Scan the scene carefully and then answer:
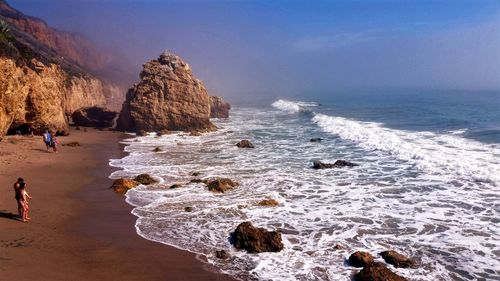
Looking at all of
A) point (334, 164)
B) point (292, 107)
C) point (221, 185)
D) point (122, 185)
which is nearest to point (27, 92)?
point (122, 185)

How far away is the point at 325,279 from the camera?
10.3 metres

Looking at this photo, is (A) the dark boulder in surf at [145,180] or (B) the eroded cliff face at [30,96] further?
(B) the eroded cliff face at [30,96]

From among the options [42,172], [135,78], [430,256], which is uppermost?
[135,78]

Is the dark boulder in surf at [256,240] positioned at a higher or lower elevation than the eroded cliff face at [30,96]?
lower

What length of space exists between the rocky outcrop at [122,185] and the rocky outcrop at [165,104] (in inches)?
862

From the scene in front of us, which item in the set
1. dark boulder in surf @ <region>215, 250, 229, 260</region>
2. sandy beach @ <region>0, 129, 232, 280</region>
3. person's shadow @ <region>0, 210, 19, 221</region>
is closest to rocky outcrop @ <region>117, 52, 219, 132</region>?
sandy beach @ <region>0, 129, 232, 280</region>

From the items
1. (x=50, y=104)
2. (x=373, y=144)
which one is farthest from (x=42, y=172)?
(x=373, y=144)

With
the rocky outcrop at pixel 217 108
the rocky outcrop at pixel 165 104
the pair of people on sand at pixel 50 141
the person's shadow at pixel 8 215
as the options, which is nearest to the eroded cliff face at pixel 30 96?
A: the pair of people on sand at pixel 50 141

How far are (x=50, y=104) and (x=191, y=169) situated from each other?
1535 cm

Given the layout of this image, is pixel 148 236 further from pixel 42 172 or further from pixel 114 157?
pixel 114 157

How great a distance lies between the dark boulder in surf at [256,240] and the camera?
1182cm

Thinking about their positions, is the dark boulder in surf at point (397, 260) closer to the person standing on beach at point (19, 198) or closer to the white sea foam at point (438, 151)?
the white sea foam at point (438, 151)

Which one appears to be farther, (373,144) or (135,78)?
(135,78)

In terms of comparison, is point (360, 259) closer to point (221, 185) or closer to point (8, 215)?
point (221, 185)
